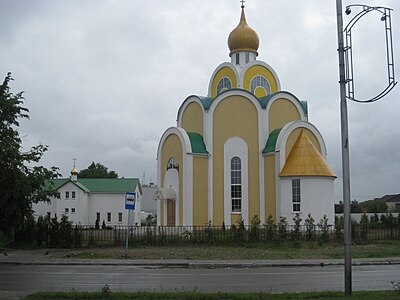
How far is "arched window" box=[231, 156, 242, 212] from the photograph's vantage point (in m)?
35.3

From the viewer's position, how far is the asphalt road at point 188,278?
12.7 m

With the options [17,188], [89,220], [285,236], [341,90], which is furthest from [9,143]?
[89,220]

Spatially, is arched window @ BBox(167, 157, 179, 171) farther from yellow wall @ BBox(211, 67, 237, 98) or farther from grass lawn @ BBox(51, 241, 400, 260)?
grass lawn @ BBox(51, 241, 400, 260)

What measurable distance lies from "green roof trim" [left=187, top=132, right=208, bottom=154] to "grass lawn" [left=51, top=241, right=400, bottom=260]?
11.4 metres

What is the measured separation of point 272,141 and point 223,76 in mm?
8153

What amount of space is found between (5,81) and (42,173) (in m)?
5.02

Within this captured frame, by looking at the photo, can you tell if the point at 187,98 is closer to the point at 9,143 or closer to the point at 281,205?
the point at 281,205

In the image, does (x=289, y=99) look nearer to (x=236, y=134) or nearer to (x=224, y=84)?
(x=236, y=134)

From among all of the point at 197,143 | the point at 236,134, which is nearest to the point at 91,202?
the point at 197,143

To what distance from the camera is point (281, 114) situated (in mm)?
37125

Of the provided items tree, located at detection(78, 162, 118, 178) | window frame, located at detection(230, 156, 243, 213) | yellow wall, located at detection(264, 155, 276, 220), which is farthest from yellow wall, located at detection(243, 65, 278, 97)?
tree, located at detection(78, 162, 118, 178)

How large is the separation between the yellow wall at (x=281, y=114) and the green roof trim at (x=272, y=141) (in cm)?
62

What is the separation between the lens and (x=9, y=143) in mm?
23547

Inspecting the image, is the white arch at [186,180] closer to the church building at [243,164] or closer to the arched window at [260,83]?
the church building at [243,164]
